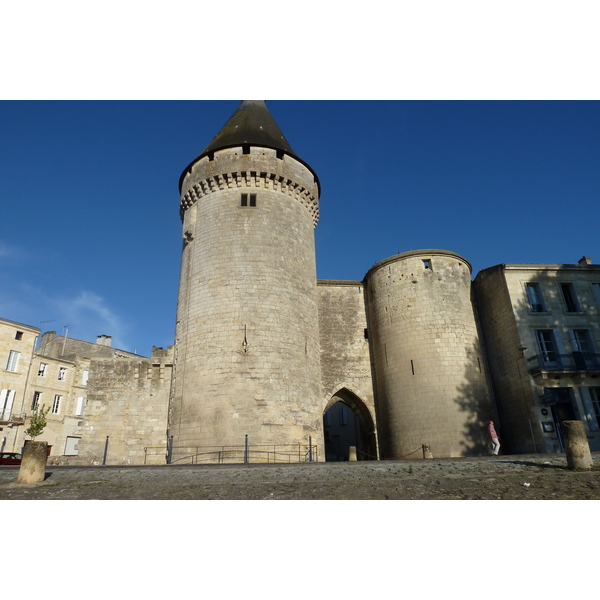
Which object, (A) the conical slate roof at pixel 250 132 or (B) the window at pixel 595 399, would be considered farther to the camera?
(A) the conical slate roof at pixel 250 132

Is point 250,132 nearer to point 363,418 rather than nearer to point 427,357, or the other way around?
point 427,357

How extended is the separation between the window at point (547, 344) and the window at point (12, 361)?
80.4 feet

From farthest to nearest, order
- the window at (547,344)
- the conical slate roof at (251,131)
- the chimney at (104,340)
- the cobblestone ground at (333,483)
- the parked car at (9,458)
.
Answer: the chimney at (104,340) < the conical slate roof at (251,131) < the parked car at (9,458) < the window at (547,344) < the cobblestone ground at (333,483)

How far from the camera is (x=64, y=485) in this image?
25.4ft

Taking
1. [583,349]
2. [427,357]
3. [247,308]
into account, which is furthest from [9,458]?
[583,349]

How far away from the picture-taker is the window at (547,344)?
1758 cm

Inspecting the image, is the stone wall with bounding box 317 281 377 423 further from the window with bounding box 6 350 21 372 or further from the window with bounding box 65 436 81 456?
the window with bounding box 6 350 21 372

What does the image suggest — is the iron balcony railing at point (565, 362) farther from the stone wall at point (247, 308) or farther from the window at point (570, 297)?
the stone wall at point (247, 308)

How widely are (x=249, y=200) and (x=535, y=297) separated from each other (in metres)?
12.1

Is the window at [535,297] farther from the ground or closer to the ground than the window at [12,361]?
farther from the ground

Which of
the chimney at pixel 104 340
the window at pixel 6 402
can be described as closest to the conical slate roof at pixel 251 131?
the window at pixel 6 402

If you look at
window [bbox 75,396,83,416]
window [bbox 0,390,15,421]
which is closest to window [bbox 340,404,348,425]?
window [bbox 75,396,83,416]

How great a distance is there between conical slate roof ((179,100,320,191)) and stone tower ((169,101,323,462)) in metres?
0.08

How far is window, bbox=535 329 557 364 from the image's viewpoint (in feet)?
57.7
